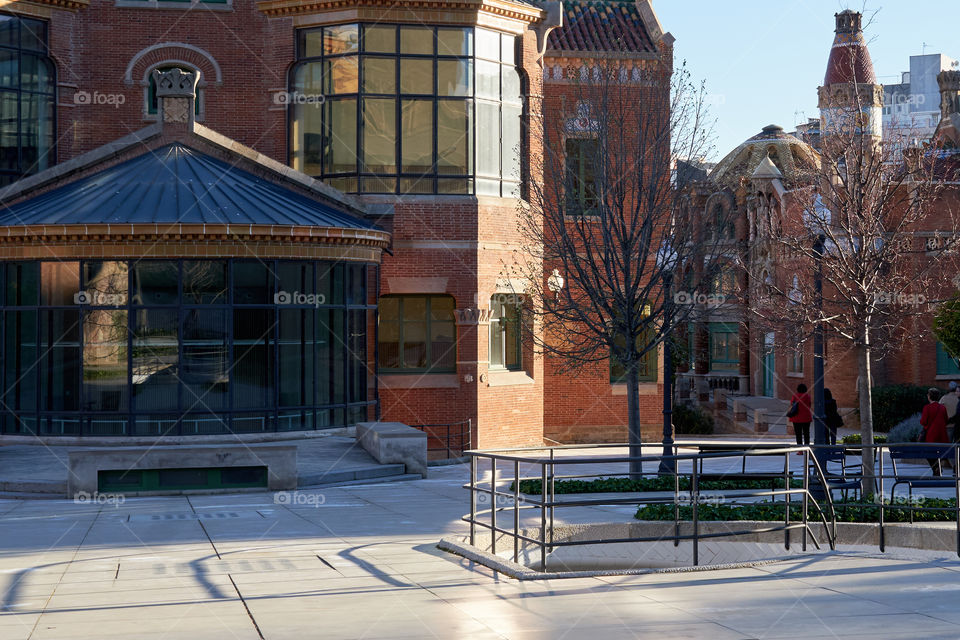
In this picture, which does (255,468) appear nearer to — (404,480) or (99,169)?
(404,480)

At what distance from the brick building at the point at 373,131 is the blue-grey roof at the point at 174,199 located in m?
0.24

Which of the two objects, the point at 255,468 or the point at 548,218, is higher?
the point at 548,218

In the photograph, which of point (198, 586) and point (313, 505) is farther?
point (313, 505)

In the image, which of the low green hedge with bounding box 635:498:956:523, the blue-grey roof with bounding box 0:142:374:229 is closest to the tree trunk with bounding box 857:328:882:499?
the low green hedge with bounding box 635:498:956:523

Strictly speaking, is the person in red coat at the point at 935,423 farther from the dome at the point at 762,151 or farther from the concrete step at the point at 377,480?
the dome at the point at 762,151

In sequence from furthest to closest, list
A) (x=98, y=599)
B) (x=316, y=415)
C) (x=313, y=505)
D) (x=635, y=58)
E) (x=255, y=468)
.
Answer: (x=635, y=58) < (x=316, y=415) < (x=255, y=468) < (x=313, y=505) < (x=98, y=599)

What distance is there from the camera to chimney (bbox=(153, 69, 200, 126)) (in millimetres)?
22875

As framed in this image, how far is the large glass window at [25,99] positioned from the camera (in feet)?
81.5

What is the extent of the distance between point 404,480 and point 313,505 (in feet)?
12.0

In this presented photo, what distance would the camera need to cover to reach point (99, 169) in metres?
23.0

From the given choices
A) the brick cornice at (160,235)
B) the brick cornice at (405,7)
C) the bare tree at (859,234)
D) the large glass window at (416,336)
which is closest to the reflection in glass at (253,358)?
the brick cornice at (160,235)

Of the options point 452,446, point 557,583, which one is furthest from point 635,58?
point 557,583

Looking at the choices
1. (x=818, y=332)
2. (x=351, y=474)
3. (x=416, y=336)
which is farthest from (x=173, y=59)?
(x=818, y=332)

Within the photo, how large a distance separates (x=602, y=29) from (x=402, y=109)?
316 inches
